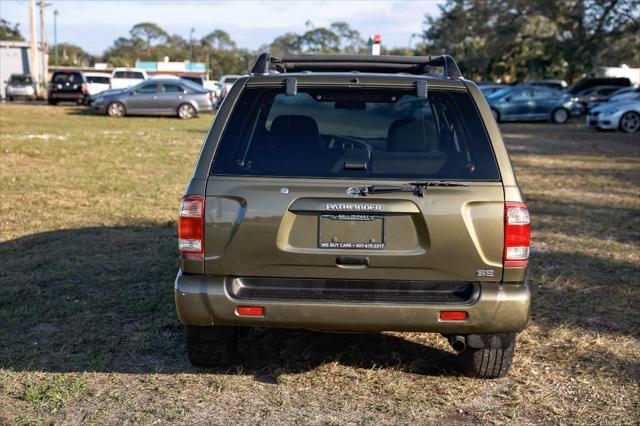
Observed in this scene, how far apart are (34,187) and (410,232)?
888 centimetres

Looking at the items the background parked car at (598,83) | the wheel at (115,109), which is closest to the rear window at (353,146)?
the wheel at (115,109)

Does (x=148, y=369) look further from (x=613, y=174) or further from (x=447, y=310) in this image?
(x=613, y=174)

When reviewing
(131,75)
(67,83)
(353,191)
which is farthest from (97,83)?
(353,191)

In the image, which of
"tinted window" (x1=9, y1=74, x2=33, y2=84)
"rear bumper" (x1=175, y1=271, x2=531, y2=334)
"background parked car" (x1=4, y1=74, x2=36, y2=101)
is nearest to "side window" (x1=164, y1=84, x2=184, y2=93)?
"background parked car" (x1=4, y1=74, x2=36, y2=101)

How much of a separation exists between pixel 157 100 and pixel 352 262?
25886mm

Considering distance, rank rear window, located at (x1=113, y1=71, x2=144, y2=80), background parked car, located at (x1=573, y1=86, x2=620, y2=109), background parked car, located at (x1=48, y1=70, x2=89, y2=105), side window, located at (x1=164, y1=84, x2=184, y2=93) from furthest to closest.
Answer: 1. rear window, located at (x1=113, y1=71, x2=144, y2=80)
2. background parked car, located at (x1=573, y1=86, x2=620, y2=109)
3. background parked car, located at (x1=48, y1=70, x2=89, y2=105)
4. side window, located at (x1=164, y1=84, x2=184, y2=93)

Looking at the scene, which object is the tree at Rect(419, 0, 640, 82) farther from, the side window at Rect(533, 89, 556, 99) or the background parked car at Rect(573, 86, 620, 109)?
the side window at Rect(533, 89, 556, 99)

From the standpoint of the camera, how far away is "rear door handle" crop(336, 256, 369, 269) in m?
4.09

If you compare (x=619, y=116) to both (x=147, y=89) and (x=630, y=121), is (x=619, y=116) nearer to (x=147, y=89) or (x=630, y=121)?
(x=630, y=121)

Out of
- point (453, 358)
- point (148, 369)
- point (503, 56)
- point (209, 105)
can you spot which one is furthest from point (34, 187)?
point (503, 56)

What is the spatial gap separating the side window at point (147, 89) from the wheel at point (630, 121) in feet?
53.7

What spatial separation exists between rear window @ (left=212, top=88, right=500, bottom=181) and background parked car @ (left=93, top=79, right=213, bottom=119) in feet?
81.1

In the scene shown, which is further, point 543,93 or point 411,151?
point 543,93

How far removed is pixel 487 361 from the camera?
4629mm
